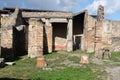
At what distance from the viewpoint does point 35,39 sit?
2238 cm

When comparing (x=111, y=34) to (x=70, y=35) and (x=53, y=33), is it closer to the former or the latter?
(x=70, y=35)

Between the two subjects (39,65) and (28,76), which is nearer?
(28,76)

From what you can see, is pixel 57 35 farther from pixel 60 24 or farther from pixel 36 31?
pixel 36 31

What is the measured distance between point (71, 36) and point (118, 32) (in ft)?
18.9

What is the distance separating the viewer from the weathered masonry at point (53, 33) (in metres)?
21.9

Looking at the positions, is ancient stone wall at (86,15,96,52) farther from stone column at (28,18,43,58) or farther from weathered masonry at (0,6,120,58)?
stone column at (28,18,43,58)

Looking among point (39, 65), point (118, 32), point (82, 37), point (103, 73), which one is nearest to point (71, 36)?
point (82, 37)

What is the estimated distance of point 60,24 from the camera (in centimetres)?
3003

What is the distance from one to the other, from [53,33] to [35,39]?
765 centimetres

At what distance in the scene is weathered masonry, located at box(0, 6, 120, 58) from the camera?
2193cm

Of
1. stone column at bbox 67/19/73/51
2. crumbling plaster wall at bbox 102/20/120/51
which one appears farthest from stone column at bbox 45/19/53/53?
crumbling plaster wall at bbox 102/20/120/51

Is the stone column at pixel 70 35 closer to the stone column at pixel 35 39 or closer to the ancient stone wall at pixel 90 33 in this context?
the ancient stone wall at pixel 90 33

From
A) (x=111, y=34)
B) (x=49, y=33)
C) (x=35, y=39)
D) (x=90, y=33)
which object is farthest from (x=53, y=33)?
(x=111, y=34)

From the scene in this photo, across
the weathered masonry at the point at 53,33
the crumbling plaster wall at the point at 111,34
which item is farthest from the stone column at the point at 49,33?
the crumbling plaster wall at the point at 111,34
